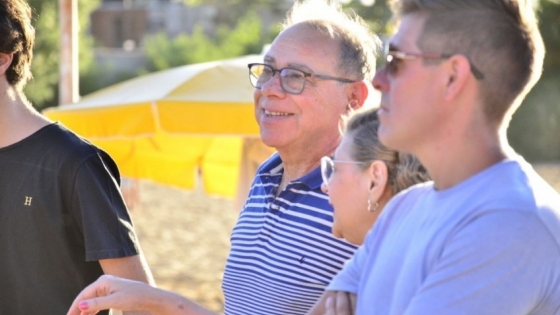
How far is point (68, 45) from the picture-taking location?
23.3 ft

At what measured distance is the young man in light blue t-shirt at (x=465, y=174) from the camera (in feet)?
5.70

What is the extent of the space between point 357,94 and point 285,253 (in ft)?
1.86

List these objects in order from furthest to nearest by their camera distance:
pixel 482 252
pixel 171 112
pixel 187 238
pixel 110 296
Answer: pixel 187 238, pixel 171 112, pixel 110 296, pixel 482 252

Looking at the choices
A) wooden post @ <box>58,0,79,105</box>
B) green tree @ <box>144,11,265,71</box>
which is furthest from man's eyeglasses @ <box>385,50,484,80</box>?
green tree @ <box>144,11,265,71</box>

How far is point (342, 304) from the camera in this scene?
2.05 metres

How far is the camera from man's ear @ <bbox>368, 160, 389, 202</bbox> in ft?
7.48

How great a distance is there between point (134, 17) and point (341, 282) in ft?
136

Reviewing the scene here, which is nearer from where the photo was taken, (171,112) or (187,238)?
(171,112)

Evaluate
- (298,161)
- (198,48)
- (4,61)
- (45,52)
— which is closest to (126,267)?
(298,161)

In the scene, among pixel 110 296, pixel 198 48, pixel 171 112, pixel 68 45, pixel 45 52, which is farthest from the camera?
pixel 198 48

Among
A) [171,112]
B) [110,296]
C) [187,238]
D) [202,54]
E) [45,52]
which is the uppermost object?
[110,296]

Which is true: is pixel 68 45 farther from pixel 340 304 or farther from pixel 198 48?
pixel 198 48

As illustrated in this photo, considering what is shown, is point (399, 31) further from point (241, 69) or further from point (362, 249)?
point (241, 69)

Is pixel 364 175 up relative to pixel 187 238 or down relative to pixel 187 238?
up
